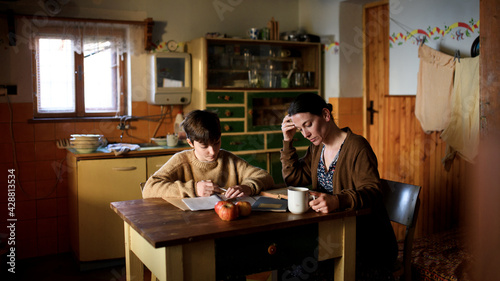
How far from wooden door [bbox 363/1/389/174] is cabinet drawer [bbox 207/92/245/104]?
50.3 inches

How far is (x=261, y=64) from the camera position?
4.83 m

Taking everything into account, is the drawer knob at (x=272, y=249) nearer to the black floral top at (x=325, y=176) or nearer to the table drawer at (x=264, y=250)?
the table drawer at (x=264, y=250)

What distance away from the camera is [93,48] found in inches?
170

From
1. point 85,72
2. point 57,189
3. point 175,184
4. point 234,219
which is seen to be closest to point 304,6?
point 85,72

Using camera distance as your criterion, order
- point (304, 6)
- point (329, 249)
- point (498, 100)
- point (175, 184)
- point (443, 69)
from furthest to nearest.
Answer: point (304, 6), point (443, 69), point (175, 184), point (329, 249), point (498, 100)

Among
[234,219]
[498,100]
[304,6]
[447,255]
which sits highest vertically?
[304,6]

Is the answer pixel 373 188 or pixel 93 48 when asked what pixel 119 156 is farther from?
pixel 373 188

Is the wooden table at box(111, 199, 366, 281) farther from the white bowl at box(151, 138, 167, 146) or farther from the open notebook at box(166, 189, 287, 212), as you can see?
the white bowl at box(151, 138, 167, 146)

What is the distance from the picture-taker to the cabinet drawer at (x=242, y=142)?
14.7ft

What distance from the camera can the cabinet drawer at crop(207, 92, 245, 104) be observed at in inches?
174

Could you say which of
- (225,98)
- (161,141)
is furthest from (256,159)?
(161,141)

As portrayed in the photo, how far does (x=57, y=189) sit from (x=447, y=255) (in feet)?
10.3

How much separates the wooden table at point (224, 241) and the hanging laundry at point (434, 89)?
1968 millimetres

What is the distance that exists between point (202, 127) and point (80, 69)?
2443mm
